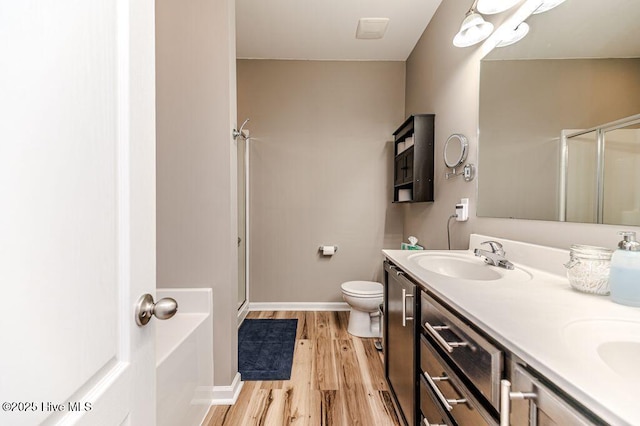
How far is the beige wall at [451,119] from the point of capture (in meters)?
1.20

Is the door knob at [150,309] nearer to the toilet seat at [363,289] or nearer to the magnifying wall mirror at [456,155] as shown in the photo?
the magnifying wall mirror at [456,155]

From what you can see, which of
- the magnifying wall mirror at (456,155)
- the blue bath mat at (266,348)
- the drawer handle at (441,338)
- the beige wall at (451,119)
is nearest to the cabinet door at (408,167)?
the beige wall at (451,119)

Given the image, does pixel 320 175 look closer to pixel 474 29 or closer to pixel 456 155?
pixel 456 155

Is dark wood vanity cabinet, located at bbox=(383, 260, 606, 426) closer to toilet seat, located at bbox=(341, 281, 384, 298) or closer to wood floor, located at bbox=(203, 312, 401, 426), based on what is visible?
wood floor, located at bbox=(203, 312, 401, 426)

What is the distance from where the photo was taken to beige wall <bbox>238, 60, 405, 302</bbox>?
9.36ft

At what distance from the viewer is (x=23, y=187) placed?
33 centimetres

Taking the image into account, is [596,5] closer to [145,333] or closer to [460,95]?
[460,95]

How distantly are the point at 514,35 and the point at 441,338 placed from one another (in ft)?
4.71

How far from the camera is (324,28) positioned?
7.69ft

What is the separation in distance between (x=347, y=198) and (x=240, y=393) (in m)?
1.91

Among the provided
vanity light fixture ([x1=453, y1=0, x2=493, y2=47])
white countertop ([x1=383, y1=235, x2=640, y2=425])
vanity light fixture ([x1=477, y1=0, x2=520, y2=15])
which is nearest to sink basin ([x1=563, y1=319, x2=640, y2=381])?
white countertop ([x1=383, y1=235, x2=640, y2=425])

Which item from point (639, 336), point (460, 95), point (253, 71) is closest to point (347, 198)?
point (460, 95)

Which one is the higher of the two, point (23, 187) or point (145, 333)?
point (23, 187)

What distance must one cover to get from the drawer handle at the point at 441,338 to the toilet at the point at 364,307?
1211mm
